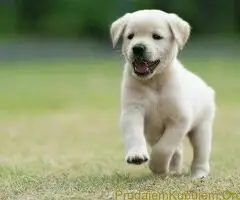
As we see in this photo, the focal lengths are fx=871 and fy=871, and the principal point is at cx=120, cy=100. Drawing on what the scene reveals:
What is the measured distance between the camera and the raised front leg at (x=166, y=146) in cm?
682

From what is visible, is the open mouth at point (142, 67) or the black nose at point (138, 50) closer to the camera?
the black nose at point (138, 50)

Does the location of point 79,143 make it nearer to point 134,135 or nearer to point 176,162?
point 176,162

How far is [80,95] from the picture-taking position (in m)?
17.1

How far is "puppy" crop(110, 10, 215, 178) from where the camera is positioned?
270 inches

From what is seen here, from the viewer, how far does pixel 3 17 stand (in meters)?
34.4

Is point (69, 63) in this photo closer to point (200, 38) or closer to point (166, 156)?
point (200, 38)

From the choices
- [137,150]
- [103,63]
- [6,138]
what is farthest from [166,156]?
[103,63]

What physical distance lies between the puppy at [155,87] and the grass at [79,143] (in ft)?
1.11

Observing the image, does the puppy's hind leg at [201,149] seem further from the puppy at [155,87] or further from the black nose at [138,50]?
the black nose at [138,50]

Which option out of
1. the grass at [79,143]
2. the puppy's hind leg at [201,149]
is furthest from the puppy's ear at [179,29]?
the grass at [79,143]

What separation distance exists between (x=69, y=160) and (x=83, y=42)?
83.7 feet

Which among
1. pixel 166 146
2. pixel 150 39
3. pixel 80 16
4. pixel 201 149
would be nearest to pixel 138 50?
pixel 150 39

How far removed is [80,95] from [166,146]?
1037cm

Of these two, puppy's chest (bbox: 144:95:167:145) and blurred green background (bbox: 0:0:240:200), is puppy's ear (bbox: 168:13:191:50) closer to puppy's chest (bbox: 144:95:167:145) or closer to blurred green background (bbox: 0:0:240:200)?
puppy's chest (bbox: 144:95:167:145)
